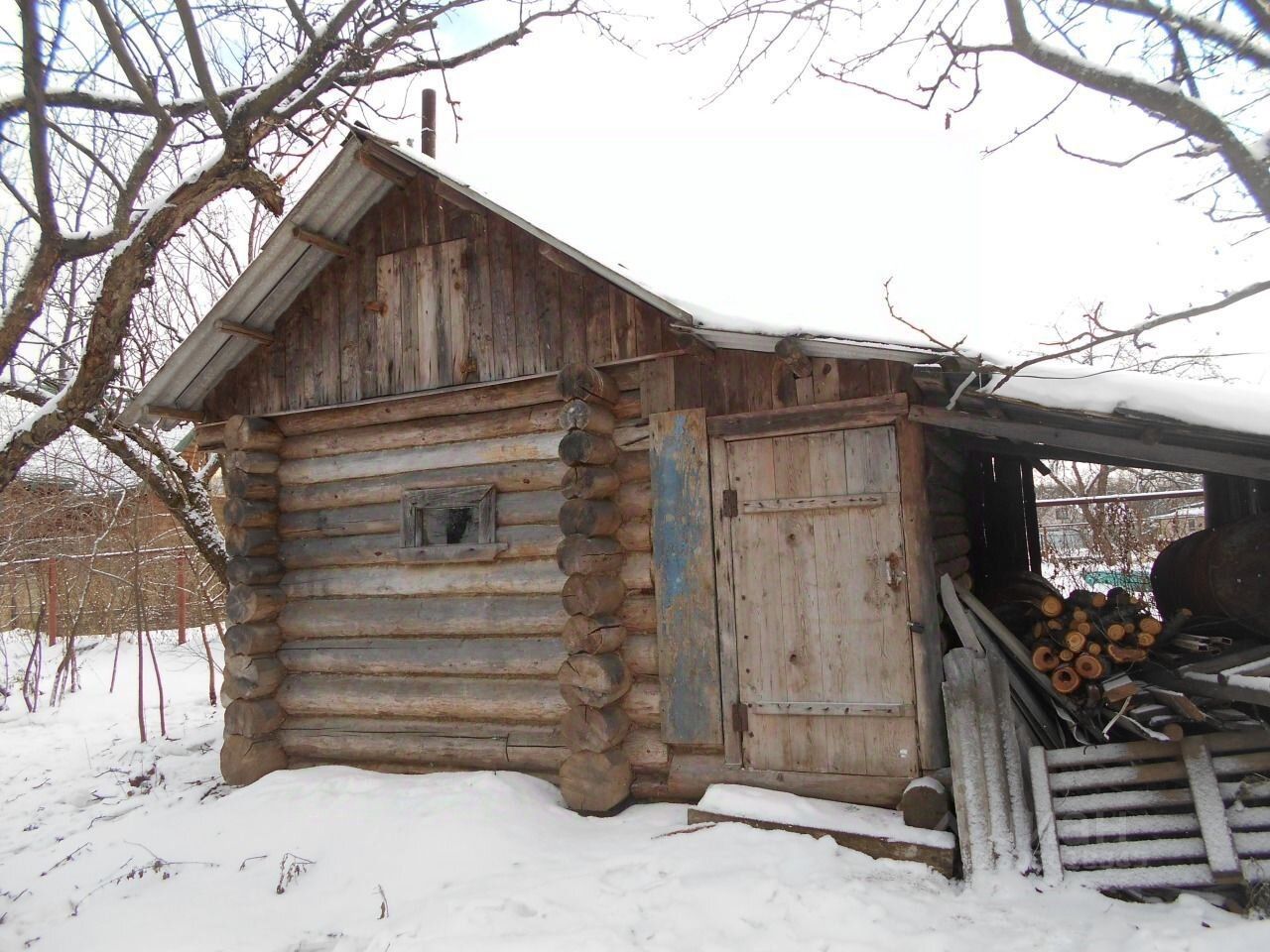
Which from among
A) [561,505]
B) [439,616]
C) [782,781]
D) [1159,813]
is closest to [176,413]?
[439,616]

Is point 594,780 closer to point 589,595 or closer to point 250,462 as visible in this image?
point 589,595

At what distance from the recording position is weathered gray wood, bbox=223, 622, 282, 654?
22.4 ft

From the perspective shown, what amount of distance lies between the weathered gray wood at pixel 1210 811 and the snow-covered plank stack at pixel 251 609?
661 centimetres

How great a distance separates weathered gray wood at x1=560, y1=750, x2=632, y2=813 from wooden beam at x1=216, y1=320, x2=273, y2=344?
4468mm

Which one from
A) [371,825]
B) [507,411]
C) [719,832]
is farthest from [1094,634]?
[371,825]

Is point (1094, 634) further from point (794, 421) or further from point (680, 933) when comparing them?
point (680, 933)

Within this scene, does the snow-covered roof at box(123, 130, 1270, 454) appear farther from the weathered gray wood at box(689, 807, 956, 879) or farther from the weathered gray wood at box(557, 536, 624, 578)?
the weathered gray wood at box(689, 807, 956, 879)

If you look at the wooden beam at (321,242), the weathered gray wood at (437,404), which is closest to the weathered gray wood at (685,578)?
the weathered gray wood at (437,404)

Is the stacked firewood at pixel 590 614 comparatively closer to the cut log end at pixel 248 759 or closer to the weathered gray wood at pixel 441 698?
the weathered gray wood at pixel 441 698

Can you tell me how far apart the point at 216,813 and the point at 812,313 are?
5705mm

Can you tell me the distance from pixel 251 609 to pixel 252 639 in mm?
255

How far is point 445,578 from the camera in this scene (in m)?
6.44

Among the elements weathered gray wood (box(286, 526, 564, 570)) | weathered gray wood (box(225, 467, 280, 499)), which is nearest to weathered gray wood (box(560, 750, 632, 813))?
weathered gray wood (box(286, 526, 564, 570))

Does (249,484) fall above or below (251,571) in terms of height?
above
